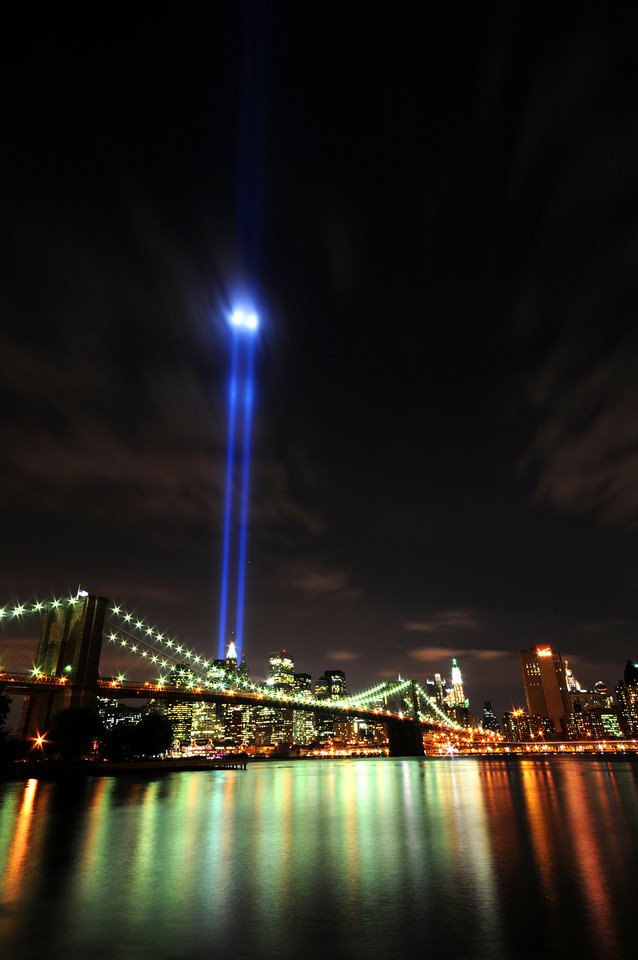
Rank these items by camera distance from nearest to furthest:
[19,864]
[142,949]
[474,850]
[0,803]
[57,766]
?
[142,949]
[19,864]
[474,850]
[0,803]
[57,766]

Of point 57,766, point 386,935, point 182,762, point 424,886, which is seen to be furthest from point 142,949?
point 182,762

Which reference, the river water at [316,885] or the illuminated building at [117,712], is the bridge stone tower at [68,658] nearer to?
the river water at [316,885]

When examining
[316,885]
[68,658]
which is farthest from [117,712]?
[316,885]

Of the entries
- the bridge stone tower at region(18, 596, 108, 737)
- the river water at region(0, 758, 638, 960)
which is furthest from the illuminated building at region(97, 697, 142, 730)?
the river water at region(0, 758, 638, 960)

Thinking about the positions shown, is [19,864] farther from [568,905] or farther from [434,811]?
[434,811]

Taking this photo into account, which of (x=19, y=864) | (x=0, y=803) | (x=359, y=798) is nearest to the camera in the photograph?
(x=19, y=864)

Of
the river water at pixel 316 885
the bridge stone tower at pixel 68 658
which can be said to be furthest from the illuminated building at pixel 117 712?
the river water at pixel 316 885

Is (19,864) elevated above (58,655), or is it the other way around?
(58,655)
